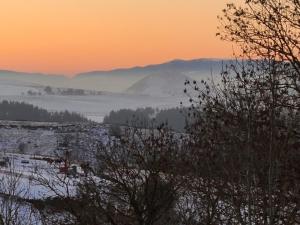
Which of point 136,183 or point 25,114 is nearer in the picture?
point 136,183

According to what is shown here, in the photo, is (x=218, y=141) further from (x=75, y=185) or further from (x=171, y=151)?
(x=75, y=185)

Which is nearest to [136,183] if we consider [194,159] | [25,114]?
[194,159]

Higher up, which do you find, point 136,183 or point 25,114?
point 136,183

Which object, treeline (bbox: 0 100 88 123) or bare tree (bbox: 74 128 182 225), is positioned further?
treeline (bbox: 0 100 88 123)

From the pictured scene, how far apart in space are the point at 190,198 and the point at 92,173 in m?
2.37

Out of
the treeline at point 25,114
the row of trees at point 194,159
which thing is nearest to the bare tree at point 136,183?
the row of trees at point 194,159

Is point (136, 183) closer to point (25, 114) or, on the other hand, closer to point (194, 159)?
point (194, 159)

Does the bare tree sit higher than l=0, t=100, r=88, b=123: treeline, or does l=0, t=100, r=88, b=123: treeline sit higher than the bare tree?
the bare tree

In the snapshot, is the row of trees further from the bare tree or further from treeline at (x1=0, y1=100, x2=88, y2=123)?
treeline at (x1=0, y1=100, x2=88, y2=123)

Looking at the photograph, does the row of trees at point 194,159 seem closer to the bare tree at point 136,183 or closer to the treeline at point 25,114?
the bare tree at point 136,183

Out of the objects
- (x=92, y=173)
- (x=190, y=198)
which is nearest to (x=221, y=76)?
(x=190, y=198)

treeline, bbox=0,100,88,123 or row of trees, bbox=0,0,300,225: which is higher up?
row of trees, bbox=0,0,300,225

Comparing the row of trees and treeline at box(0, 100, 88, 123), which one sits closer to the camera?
the row of trees

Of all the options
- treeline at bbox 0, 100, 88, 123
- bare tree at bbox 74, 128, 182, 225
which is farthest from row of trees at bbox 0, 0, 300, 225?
treeline at bbox 0, 100, 88, 123
